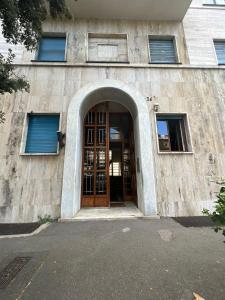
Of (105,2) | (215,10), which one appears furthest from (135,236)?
(215,10)

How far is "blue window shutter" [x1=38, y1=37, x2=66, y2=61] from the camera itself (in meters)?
7.56

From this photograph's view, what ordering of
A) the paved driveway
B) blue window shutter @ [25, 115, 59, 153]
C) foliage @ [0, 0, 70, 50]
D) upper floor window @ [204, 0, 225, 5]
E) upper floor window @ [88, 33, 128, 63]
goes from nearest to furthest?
the paved driveway
foliage @ [0, 0, 70, 50]
blue window shutter @ [25, 115, 59, 153]
upper floor window @ [88, 33, 128, 63]
upper floor window @ [204, 0, 225, 5]

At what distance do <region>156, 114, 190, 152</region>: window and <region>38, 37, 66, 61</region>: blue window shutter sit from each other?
5.30m

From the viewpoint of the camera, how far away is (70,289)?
216 centimetres

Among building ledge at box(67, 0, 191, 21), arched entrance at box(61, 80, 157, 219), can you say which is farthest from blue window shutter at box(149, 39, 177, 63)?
arched entrance at box(61, 80, 157, 219)

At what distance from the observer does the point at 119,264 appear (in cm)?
271

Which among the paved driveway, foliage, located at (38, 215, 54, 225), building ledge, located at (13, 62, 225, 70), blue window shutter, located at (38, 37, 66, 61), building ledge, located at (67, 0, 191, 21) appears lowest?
the paved driveway

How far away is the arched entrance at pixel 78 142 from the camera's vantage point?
225 inches

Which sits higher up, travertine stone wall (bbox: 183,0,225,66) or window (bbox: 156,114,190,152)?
travertine stone wall (bbox: 183,0,225,66)

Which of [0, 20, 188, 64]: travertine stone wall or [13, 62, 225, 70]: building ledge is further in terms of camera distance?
[0, 20, 188, 64]: travertine stone wall

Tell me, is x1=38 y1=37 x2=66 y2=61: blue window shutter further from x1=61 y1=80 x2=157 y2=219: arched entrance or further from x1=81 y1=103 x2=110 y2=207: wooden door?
x1=81 y1=103 x2=110 y2=207: wooden door

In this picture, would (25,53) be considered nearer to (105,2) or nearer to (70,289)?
(105,2)

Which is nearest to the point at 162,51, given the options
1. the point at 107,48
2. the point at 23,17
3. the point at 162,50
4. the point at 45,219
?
the point at 162,50

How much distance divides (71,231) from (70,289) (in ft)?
7.36
